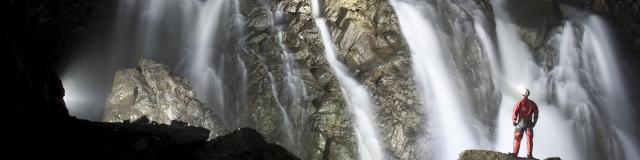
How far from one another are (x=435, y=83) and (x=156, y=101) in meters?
11.3

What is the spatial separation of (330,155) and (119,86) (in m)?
8.14

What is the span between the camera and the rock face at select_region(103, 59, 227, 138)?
17922 mm

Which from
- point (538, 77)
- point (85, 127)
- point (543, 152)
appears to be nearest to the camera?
point (85, 127)

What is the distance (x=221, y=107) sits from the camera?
20547 millimetres

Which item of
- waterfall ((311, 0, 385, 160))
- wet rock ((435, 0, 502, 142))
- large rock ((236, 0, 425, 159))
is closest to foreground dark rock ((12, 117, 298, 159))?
large rock ((236, 0, 425, 159))

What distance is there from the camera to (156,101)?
60.0 feet

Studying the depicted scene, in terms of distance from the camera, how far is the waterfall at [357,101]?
2000cm

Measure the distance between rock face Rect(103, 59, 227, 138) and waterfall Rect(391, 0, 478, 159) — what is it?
8.51 m

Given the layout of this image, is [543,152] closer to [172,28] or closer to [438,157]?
[438,157]

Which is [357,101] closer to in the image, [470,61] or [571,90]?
[470,61]

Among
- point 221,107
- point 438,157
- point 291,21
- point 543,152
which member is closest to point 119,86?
point 221,107

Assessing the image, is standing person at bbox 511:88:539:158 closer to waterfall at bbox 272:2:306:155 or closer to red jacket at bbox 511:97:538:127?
red jacket at bbox 511:97:538:127

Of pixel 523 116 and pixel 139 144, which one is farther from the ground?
pixel 523 116

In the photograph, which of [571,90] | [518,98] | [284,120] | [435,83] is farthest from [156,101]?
[571,90]
